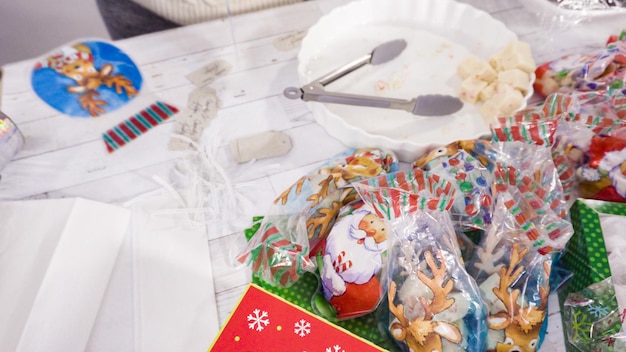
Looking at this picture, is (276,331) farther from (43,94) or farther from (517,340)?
(43,94)

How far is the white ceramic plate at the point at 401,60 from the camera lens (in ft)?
2.81

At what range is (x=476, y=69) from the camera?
909 millimetres

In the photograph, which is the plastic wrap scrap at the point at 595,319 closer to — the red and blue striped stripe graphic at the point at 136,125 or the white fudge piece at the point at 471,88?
the white fudge piece at the point at 471,88

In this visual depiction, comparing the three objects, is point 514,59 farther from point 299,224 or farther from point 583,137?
point 299,224

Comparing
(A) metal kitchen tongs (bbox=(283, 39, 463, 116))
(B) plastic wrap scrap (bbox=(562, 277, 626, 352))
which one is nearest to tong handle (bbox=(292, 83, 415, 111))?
(A) metal kitchen tongs (bbox=(283, 39, 463, 116))

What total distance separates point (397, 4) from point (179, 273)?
70 centimetres

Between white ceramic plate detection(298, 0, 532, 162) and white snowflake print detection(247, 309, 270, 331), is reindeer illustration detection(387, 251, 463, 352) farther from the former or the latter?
white ceramic plate detection(298, 0, 532, 162)

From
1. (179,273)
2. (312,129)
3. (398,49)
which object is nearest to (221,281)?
(179,273)

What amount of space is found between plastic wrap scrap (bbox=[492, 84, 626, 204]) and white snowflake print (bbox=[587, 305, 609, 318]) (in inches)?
7.3

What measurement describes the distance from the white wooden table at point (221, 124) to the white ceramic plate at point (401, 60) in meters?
0.06

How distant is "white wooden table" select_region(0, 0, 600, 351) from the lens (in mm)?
813

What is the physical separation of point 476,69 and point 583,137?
0.25 meters

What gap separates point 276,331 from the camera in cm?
51

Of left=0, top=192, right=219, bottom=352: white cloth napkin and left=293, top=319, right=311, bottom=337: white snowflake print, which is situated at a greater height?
left=293, top=319, right=311, bottom=337: white snowflake print
